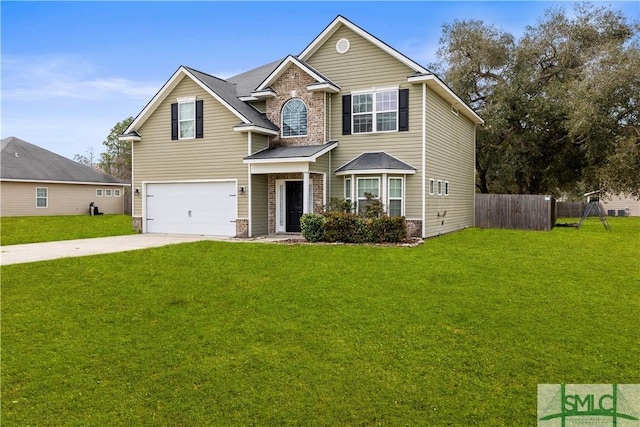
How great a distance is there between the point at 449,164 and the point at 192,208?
11.1m

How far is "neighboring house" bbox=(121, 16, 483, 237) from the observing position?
51.3ft

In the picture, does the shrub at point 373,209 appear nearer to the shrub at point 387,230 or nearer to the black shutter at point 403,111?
the shrub at point 387,230

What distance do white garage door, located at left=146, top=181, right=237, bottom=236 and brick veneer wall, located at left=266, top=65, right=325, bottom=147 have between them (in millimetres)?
2969

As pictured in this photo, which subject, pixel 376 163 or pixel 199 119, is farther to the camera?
pixel 199 119

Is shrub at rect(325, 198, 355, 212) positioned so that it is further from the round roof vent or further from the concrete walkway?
the round roof vent

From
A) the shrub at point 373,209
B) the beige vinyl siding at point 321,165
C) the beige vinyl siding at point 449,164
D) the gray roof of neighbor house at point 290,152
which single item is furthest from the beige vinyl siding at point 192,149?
the beige vinyl siding at point 449,164

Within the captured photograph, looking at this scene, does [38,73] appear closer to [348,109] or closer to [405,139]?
[348,109]

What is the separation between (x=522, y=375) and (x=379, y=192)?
1155 centimetres

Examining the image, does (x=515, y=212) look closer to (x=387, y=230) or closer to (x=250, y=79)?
(x=387, y=230)

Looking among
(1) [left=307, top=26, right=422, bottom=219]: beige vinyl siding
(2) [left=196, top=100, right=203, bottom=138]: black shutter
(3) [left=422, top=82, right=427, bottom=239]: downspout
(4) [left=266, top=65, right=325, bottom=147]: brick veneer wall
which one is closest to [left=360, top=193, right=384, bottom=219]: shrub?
(1) [left=307, top=26, right=422, bottom=219]: beige vinyl siding

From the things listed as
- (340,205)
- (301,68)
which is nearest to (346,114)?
(301,68)

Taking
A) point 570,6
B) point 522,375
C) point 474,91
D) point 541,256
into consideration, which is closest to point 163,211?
point 541,256

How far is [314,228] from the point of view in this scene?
14703mm

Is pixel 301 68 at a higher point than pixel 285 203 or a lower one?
higher
